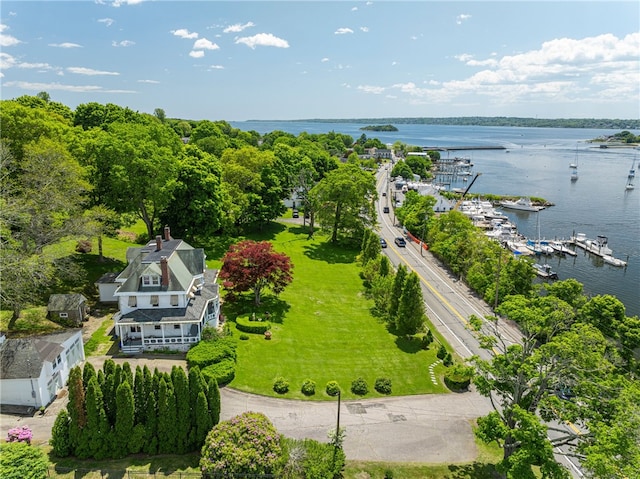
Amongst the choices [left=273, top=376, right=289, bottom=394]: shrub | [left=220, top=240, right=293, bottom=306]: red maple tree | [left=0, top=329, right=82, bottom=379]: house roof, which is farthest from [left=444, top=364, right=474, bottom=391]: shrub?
[left=0, top=329, right=82, bottom=379]: house roof

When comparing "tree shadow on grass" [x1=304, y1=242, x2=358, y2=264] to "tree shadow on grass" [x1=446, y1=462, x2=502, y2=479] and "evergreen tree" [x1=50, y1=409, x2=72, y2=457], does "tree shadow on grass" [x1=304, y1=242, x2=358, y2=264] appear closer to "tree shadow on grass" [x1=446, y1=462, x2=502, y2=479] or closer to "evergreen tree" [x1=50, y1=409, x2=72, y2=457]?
"tree shadow on grass" [x1=446, y1=462, x2=502, y2=479]

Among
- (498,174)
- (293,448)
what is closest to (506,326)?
(293,448)

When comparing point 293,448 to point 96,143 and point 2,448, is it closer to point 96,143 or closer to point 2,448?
point 2,448

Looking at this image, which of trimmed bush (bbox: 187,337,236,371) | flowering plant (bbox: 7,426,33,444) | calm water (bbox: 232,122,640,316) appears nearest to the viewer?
flowering plant (bbox: 7,426,33,444)

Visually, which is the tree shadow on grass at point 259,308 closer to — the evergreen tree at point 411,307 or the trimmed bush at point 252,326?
the trimmed bush at point 252,326

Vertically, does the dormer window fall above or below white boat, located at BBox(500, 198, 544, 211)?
above

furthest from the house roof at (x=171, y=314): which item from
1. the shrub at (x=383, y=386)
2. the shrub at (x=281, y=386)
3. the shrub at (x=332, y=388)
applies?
the shrub at (x=383, y=386)

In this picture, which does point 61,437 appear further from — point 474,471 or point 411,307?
point 411,307
